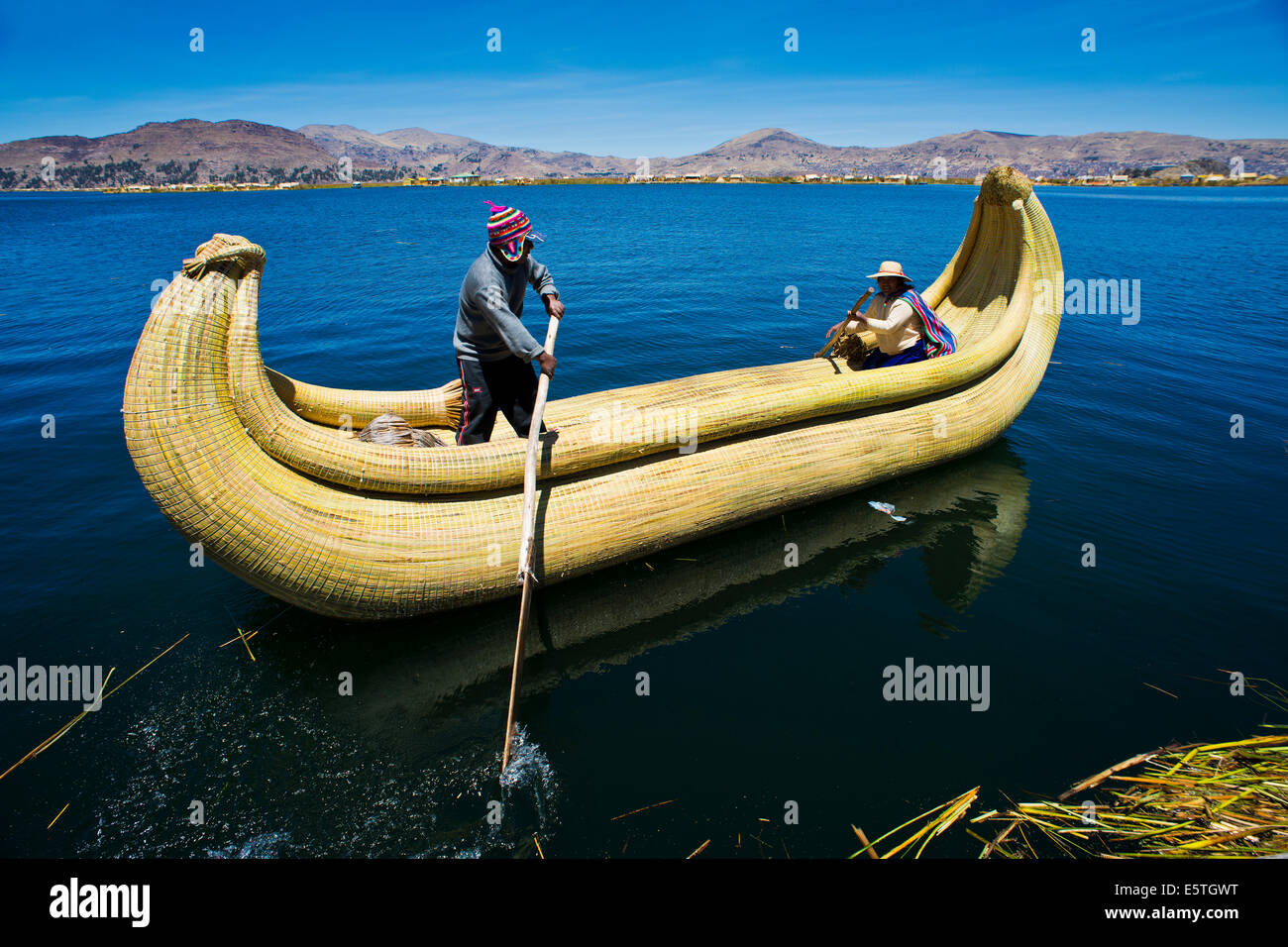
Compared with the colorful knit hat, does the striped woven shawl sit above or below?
below

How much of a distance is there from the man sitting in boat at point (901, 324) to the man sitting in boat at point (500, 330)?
467 centimetres

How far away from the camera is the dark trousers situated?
5812 mm

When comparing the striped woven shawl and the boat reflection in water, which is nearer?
the boat reflection in water

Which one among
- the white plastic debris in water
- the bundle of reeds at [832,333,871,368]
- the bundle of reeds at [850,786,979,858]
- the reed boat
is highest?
the bundle of reeds at [832,333,871,368]

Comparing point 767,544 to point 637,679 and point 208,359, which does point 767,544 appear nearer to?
point 637,679

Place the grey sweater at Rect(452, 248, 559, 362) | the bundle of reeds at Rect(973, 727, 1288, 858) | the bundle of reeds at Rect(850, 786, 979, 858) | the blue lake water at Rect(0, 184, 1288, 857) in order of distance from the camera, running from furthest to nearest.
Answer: the grey sweater at Rect(452, 248, 559, 362), the blue lake water at Rect(0, 184, 1288, 857), the bundle of reeds at Rect(850, 786, 979, 858), the bundle of reeds at Rect(973, 727, 1288, 858)

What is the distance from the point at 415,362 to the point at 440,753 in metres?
10.5

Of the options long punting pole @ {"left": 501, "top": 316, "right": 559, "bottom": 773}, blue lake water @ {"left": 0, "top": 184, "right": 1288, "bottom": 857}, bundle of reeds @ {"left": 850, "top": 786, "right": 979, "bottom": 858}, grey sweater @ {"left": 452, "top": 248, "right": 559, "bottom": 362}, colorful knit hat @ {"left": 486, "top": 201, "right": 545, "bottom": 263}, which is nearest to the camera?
bundle of reeds @ {"left": 850, "top": 786, "right": 979, "bottom": 858}

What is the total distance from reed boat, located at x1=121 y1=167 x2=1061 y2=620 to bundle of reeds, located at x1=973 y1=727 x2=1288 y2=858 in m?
3.65

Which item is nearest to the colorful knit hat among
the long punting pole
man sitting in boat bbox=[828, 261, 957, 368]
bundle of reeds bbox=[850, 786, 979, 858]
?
the long punting pole

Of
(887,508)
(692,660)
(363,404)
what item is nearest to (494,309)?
(363,404)

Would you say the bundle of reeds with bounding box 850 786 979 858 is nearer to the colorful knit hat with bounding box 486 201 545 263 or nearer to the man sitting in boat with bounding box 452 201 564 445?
the man sitting in boat with bounding box 452 201 564 445
